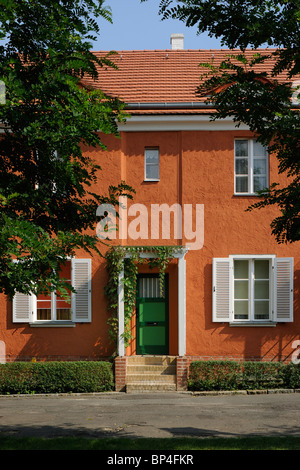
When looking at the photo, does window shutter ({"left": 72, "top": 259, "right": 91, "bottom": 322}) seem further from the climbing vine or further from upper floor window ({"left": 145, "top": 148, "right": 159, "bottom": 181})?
upper floor window ({"left": 145, "top": 148, "right": 159, "bottom": 181})

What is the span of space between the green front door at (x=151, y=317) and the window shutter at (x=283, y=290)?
2.84 m

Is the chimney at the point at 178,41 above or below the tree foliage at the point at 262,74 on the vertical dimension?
above

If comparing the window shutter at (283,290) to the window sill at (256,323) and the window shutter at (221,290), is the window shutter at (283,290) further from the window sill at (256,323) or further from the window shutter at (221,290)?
the window shutter at (221,290)

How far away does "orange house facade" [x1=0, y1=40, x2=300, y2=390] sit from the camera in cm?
1712

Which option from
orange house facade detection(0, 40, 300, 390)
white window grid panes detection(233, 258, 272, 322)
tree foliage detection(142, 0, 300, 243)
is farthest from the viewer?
white window grid panes detection(233, 258, 272, 322)

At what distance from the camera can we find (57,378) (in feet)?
53.2

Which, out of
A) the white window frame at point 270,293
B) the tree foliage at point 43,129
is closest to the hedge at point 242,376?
the white window frame at point 270,293

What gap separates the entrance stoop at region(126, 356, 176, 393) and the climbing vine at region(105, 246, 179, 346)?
631 mm

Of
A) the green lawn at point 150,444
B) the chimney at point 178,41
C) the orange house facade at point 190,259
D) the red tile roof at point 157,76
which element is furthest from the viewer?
the chimney at point 178,41

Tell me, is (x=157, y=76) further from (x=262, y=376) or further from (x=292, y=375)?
(x=292, y=375)

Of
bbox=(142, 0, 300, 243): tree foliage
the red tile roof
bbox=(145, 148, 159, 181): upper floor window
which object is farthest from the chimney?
bbox=(142, 0, 300, 243): tree foliage

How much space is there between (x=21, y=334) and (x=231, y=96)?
11236mm

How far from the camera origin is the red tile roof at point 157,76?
18.0m
